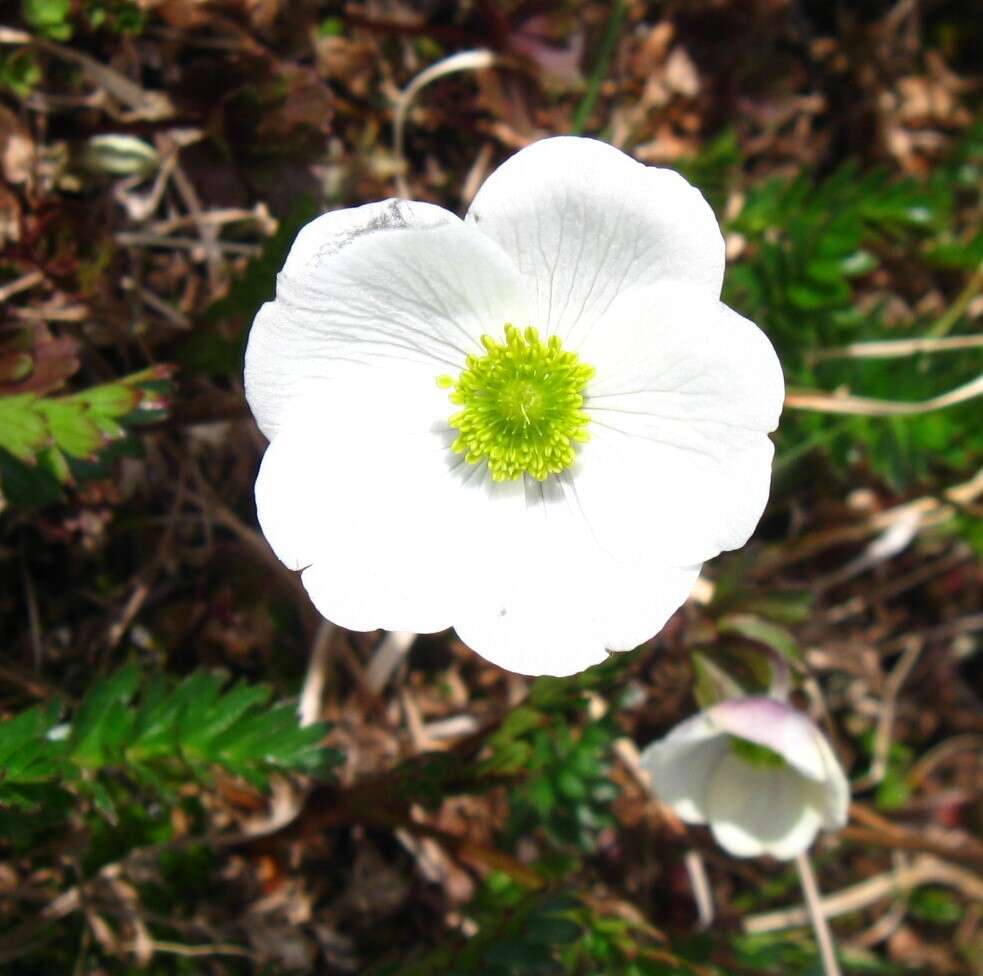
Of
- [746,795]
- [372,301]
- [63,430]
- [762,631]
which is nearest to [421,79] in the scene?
[372,301]

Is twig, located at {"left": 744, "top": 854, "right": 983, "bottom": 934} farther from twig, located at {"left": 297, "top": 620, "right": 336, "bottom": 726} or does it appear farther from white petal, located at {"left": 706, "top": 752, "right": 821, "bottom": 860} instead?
twig, located at {"left": 297, "top": 620, "right": 336, "bottom": 726}

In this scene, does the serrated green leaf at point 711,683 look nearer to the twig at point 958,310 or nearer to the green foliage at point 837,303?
the green foliage at point 837,303

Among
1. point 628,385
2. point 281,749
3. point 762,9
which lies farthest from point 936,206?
point 281,749

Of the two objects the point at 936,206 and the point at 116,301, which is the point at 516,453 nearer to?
the point at 116,301

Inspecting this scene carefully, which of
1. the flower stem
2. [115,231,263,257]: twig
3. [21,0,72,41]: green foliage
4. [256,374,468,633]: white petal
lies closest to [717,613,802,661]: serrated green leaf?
the flower stem

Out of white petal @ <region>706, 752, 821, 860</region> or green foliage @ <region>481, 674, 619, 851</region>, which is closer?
green foliage @ <region>481, 674, 619, 851</region>

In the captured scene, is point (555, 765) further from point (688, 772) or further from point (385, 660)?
point (385, 660)
